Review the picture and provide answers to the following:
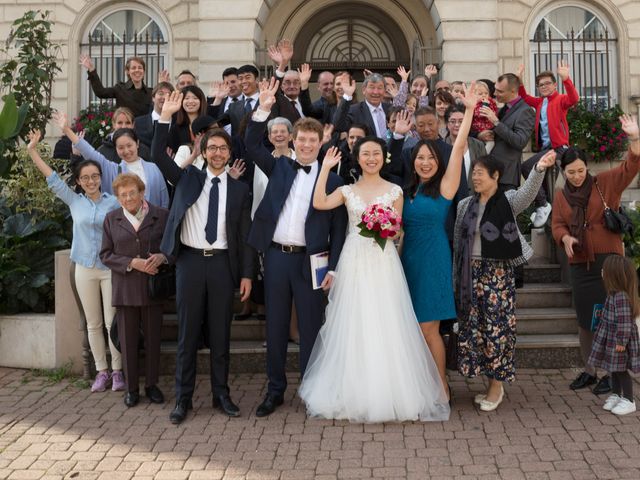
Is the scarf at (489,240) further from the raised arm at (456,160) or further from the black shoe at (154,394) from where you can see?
the black shoe at (154,394)

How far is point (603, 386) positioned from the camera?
5.92 meters

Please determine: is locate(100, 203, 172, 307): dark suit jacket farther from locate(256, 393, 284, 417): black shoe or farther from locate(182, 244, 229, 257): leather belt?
locate(256, 393, 284, 417): black shoe

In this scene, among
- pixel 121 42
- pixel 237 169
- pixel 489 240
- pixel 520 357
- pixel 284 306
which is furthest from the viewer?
pixel 121 42

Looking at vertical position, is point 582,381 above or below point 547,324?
below

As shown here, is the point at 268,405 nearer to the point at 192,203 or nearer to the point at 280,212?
the point at 280,212

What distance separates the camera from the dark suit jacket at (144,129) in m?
7.53

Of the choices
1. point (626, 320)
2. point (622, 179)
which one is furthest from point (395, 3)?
point (626, 320)

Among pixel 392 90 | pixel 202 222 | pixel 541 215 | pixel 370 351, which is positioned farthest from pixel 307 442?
pixel 392 90

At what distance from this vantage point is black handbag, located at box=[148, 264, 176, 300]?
575 centimetres

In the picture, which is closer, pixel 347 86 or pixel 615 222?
pixel 615 222

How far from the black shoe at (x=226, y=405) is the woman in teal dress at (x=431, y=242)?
62.8 inches

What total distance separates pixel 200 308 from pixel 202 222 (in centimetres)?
67

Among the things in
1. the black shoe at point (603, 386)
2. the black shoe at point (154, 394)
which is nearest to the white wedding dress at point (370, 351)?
the black shoe at point (154, 394)

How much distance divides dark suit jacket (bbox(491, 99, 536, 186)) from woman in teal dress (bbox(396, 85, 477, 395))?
230 cm
